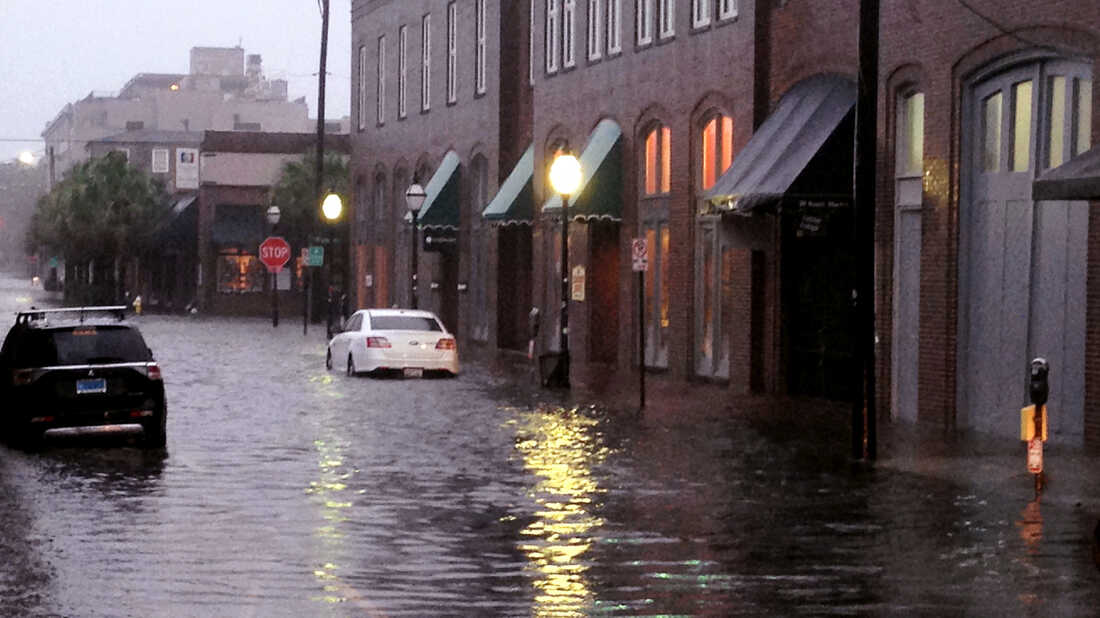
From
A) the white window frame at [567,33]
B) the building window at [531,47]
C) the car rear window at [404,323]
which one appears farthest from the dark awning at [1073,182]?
the building window at [531,47]

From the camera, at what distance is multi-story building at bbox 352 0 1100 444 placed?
79.7 ft

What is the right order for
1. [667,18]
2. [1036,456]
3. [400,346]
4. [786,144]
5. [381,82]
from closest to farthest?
[1036,456]
[786,144]
[400,346]
[667,18]
[381,82]

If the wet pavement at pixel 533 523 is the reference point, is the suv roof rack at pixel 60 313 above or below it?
above

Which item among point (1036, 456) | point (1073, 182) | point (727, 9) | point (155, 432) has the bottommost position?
point (155, 432)

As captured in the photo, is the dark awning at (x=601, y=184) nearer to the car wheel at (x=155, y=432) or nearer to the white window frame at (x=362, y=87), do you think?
the car wheel at (x=155, y=432)

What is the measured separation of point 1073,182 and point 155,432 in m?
10.0

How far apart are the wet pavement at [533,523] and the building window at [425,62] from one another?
109 feet

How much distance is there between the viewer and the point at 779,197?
97.6ft

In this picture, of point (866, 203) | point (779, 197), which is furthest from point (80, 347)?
point (779, 197)

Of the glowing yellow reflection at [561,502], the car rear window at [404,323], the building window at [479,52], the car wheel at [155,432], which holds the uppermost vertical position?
the building window at [479,52]

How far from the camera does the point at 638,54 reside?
40.5 m

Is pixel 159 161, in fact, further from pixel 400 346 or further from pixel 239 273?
pixel 400 346

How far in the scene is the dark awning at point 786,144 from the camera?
30.0m

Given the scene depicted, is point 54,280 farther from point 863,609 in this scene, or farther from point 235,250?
point 863,609
